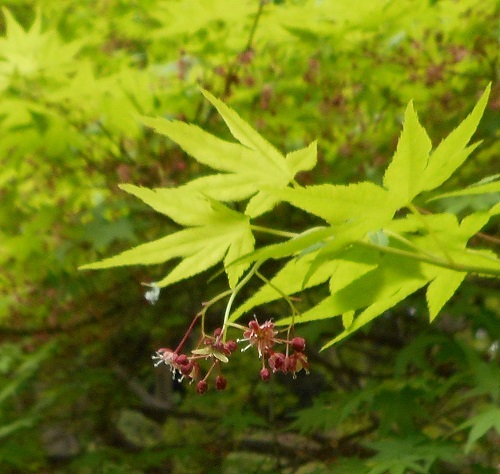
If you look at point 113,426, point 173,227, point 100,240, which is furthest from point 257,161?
point 113,426

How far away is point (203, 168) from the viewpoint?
261 cm

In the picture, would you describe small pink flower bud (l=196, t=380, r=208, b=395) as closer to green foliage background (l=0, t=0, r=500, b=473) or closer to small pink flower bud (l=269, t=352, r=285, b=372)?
small pink flower bud (l=269, t=352, r=285, b=372)

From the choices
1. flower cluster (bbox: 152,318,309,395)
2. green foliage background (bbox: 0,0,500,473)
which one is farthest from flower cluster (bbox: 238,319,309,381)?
green foliage background (bbox: 0,0,500,473)

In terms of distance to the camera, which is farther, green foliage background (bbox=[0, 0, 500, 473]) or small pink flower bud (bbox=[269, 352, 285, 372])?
green foliage background (bbox=[0, 0, 500, 473])

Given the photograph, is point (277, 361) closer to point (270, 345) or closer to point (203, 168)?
point (270, 345)

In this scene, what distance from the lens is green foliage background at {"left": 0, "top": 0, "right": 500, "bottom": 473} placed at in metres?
2.17

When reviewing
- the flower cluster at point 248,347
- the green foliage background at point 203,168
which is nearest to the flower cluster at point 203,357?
the flower cluster at point 248,347

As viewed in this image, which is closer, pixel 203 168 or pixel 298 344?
pixel 298 344

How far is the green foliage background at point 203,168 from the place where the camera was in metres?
2.17

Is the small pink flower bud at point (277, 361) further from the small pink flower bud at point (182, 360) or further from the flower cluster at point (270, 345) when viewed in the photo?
the small pink flower bud at point (182, 360)

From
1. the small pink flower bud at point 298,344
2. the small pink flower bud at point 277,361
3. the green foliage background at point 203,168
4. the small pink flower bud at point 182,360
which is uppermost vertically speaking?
the small pink flower bud at point 298,344

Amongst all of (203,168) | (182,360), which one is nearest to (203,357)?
(182,360)

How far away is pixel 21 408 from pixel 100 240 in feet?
5.58

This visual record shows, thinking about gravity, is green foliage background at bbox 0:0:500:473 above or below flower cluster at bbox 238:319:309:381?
below
